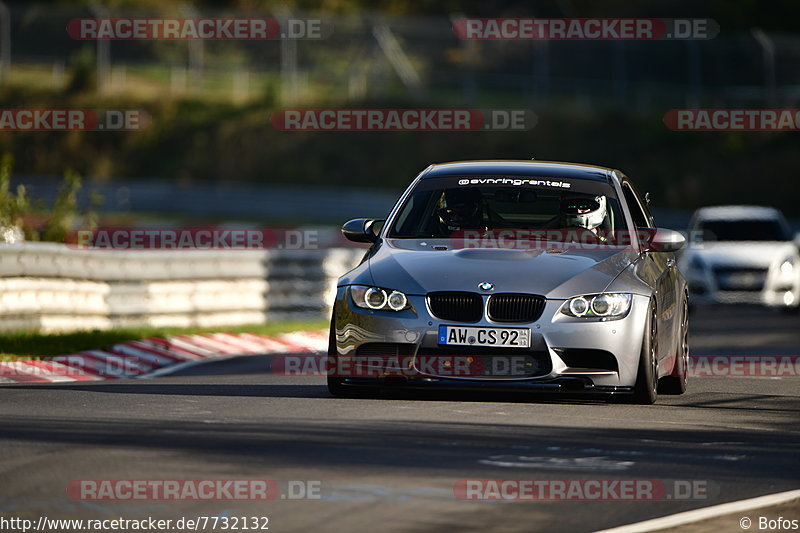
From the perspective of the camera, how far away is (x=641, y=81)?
151 ft

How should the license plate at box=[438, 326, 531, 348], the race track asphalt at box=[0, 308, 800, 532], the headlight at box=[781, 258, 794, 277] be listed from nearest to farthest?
1. the race track asphalt at box=[0, 308, 800, 532]
2. the license plate at box=[438, 326, 531, 348]
3. the headlight at box=[781, 258, 794, 277]

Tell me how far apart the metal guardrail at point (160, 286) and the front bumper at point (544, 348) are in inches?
266

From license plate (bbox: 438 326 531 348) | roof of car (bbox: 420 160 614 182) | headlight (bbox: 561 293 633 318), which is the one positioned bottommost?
license plate (bbox: 438 326 531 348)

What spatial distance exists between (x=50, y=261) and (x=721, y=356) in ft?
22.0

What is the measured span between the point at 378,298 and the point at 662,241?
2.13m

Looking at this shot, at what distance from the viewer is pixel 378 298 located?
32.6 ft

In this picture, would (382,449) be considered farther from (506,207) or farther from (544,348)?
(506,207)

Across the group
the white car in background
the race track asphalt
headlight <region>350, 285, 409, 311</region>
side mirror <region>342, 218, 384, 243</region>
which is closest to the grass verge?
the race track asphalt

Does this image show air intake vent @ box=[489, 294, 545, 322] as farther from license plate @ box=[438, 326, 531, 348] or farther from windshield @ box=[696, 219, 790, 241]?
windshield @ box=[696, 219, 790, 241]

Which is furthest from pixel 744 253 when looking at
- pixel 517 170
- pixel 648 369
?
pixel 648 369

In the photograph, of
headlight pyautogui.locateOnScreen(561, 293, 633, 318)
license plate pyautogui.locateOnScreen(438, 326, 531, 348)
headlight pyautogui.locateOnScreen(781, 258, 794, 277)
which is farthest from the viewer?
headlight pyautogui.locateOnScreen(781, 258, 794, 277)

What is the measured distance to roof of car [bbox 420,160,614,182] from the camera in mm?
11336

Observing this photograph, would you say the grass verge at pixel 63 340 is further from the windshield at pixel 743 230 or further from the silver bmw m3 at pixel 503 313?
the windshield at pixel 743 230

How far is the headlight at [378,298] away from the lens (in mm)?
9852
